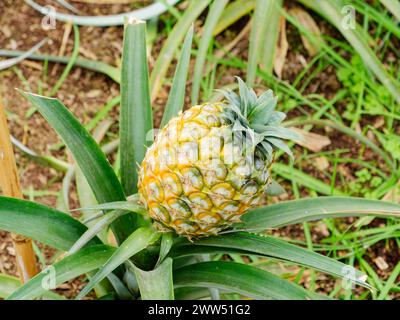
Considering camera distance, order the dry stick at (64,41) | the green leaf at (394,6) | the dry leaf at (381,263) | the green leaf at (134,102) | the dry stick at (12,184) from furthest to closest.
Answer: the dry stick at (64,41) → the dry leaf at (381,263) → the green leaf at (394,6) → the green leaf at (134,102) → the dry stick at (12,184)

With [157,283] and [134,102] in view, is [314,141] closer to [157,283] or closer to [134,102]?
[134,102]

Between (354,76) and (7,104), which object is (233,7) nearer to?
(354,76)

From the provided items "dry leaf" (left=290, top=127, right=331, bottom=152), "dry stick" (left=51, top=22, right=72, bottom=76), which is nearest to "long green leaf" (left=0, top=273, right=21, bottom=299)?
"dry stick" (left=51, top=22, right=72, bottom=76)

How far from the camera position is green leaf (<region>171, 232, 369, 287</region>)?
1142 millimetres

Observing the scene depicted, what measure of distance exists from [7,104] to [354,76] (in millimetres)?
1231

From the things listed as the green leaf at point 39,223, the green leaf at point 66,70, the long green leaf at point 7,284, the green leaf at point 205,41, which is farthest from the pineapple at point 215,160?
the green leaf at point 66,70

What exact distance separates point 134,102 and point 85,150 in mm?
150

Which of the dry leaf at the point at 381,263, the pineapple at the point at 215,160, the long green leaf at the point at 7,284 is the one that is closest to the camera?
the pineapple at the point at 215,160

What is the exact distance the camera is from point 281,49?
2.22m

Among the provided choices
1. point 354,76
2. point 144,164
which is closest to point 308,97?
point 354,76

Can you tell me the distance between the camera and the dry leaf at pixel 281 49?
7.15 ft

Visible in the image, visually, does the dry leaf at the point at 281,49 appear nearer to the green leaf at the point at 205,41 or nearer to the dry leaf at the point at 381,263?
the green leaf at the point at 205,41

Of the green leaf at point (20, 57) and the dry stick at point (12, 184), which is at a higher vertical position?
the green leaf at point (20, 57)

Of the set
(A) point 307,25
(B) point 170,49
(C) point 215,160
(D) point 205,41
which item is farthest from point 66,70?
(C) point 215,160
